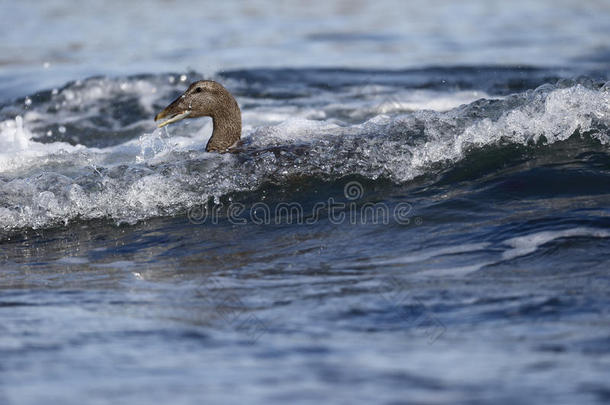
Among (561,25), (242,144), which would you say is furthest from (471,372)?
(561,25)

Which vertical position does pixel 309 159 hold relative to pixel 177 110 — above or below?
below

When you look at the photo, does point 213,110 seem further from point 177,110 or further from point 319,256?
point 319,256

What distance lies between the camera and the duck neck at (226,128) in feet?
24.7

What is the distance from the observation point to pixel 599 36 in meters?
16.0

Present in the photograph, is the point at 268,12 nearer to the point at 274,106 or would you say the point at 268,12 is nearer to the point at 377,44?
the point at 377,44
